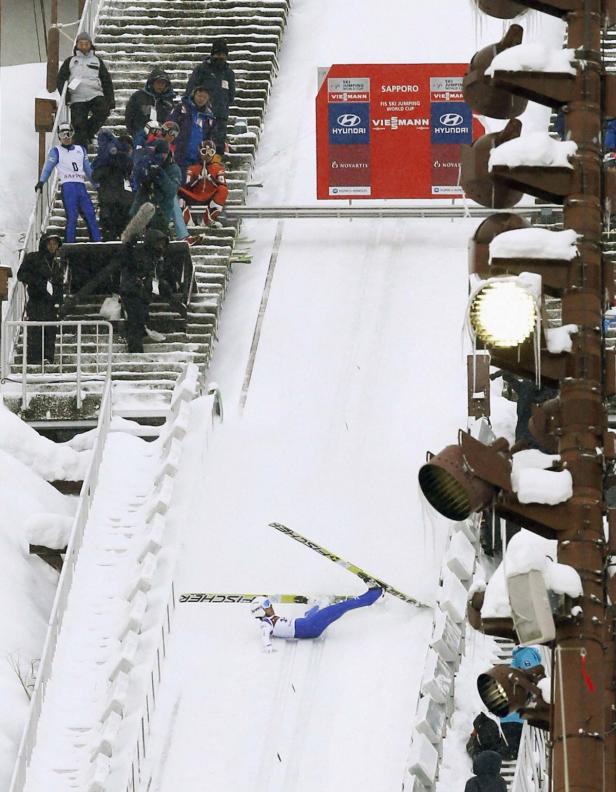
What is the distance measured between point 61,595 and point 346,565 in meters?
2.54

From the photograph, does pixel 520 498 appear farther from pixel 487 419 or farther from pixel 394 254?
pixel 394 254

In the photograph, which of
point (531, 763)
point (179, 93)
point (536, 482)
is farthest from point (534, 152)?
point (179, 93)

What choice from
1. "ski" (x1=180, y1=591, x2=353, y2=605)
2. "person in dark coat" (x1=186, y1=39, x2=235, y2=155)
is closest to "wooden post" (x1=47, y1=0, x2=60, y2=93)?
"person in dark coat" (x1=186, y1=39, x2=235, y2=155)

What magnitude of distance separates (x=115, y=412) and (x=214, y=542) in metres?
3.54

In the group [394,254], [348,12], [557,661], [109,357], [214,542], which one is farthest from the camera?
[348,12]

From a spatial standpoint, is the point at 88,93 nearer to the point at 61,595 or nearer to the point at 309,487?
the point at 309,487

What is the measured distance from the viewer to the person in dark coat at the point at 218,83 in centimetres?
2816

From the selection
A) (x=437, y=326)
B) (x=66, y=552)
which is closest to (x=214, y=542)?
(x=66, y=552)

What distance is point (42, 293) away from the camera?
24234 millimetres

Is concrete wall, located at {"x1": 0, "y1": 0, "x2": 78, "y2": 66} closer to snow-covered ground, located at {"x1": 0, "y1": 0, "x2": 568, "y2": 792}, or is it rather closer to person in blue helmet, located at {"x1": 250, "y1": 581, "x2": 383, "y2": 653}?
snow-covered ground, located at {"x1": 0, "y1": 0, "x2": 568, "y2": 792}

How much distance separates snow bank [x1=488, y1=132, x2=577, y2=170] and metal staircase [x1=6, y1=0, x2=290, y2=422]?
49.1 ft

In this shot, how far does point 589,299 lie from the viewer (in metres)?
8.84

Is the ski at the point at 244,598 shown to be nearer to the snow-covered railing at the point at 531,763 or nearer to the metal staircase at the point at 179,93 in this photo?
the snow-covered railing at the point at 531,763

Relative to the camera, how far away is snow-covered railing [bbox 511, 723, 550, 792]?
13727 mm
